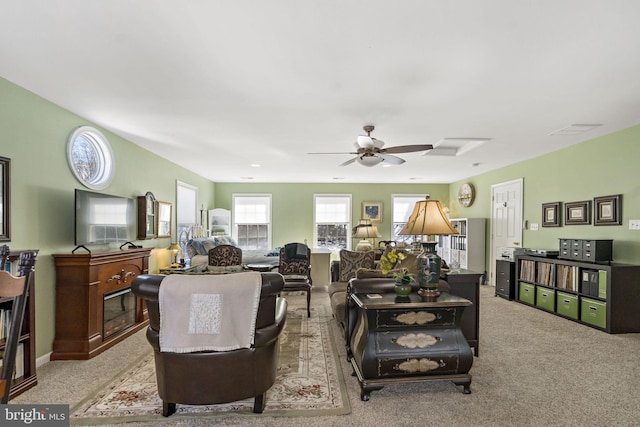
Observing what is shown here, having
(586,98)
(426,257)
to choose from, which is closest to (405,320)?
(426,257)

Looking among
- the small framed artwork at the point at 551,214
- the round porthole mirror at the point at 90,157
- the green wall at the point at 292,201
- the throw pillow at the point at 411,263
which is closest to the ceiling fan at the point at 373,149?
the throw pillow at the point at 411,263

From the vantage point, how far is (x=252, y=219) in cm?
871

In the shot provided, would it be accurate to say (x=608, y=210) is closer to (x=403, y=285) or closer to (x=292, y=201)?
(x=403, y=285)

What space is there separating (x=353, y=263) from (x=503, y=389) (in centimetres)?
239

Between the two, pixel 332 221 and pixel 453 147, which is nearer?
pixel 453 147

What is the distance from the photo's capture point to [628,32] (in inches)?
78.7

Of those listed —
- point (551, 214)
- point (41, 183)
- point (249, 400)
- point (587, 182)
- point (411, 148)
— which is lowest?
point (249, 400)

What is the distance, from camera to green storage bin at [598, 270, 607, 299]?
Answer: 12.8 feet

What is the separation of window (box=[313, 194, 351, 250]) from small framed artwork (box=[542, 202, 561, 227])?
4.48 m

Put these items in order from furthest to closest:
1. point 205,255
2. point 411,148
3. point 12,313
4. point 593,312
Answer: point 205,255
point 593,312
point 411,148
point 12,313

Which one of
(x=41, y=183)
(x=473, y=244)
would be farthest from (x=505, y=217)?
(x=41, y=183)

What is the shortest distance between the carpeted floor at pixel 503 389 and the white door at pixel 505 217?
2.59m

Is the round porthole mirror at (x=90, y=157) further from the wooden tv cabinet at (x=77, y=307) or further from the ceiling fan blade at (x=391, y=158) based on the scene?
the ceiling fan blade at (x=391, y=158)

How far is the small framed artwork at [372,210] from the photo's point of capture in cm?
882
